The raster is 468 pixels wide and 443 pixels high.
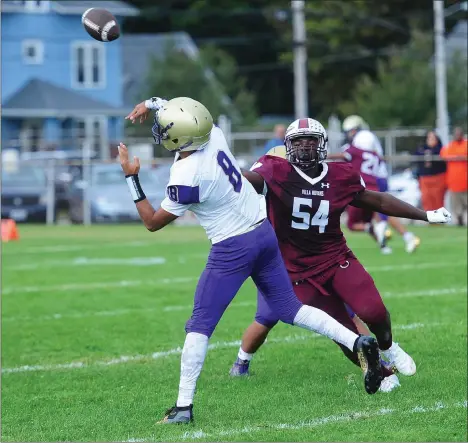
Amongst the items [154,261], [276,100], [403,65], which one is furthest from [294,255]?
[276,100]

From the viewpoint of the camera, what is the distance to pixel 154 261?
15.2 meters

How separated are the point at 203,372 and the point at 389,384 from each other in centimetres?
142

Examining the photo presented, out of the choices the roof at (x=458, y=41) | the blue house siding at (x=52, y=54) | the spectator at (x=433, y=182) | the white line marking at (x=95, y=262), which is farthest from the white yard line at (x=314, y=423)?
the roof at (x=458, y=41)

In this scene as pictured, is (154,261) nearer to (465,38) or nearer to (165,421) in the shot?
(165,421)


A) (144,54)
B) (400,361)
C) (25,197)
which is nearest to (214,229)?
(400,361)

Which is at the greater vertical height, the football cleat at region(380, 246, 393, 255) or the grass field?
the football cleat at region(380, 246, 393, 255)

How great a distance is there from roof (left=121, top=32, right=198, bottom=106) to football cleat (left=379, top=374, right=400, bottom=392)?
122 feet

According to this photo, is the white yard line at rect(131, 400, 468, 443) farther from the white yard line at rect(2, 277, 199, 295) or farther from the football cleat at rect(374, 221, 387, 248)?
the football cleat at rect(374, 221, 387, 248)

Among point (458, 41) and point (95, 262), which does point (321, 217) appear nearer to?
point (95, 262)

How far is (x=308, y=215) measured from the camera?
664 cm

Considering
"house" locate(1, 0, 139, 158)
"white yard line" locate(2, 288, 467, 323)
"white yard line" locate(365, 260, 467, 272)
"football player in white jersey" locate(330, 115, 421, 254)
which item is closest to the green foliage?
"house" locate(1, 0, 139, 158)

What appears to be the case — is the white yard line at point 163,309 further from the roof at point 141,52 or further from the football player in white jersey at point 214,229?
the roof at point 141,52

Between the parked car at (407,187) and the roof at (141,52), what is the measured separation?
20.5m

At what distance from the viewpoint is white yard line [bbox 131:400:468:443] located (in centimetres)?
567
